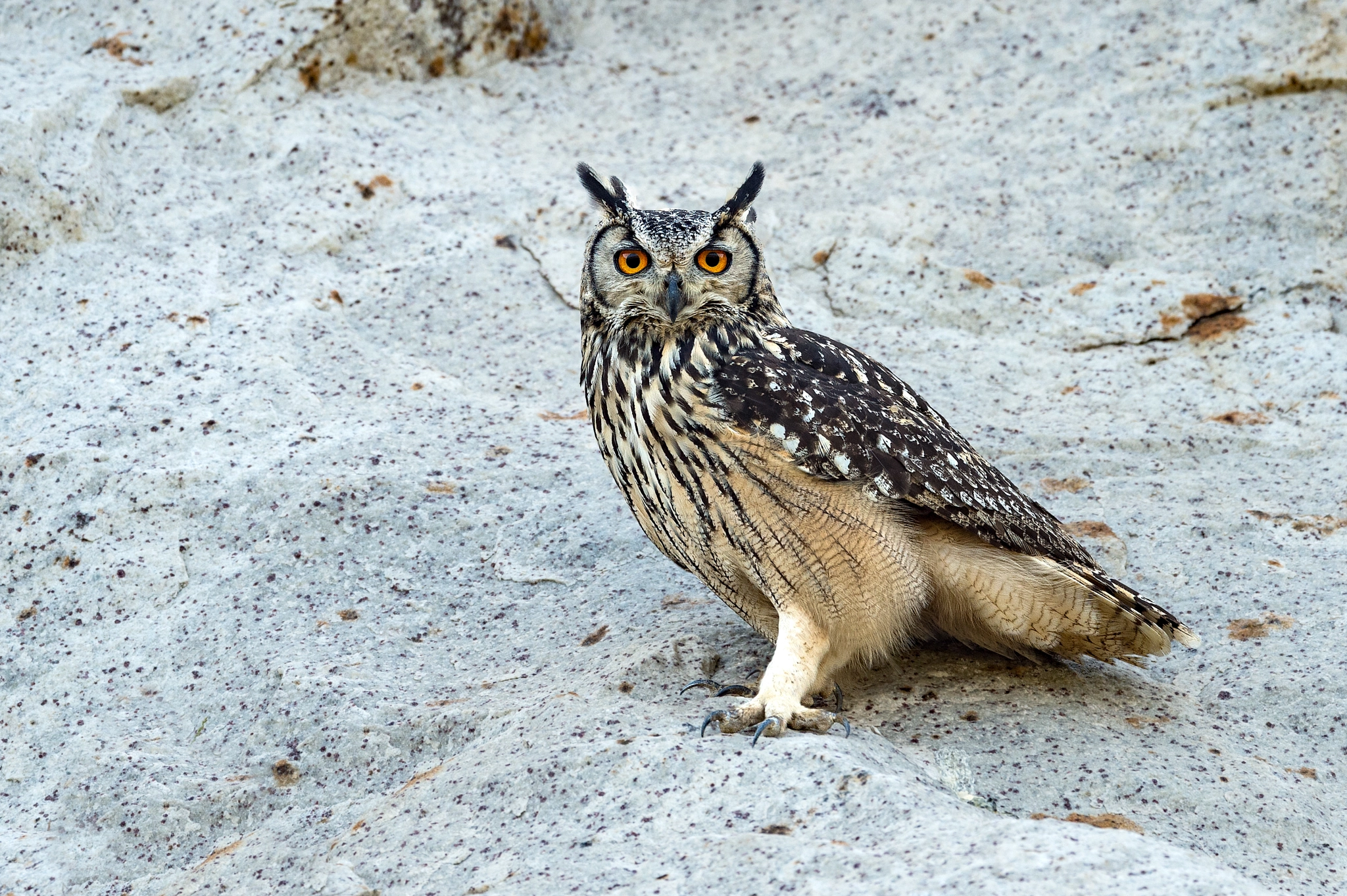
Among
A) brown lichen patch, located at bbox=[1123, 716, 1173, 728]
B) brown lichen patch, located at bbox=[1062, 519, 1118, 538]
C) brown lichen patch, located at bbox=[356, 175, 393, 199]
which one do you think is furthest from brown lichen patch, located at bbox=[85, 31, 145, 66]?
brown lichen patch, located at bbox=[1123, 716, 1173, 728]

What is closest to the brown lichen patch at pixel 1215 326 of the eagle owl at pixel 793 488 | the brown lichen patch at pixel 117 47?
the eagle owl at pixel 793 488

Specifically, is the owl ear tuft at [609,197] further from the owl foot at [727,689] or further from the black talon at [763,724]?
the black talon at [763,724]

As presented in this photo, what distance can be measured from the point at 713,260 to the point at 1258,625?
5.54 ft

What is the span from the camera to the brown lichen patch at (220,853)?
2.75 metres

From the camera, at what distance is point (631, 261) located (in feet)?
10.1

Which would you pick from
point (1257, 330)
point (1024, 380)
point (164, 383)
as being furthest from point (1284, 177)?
point (164, 383)

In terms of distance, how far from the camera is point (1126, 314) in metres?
4.70

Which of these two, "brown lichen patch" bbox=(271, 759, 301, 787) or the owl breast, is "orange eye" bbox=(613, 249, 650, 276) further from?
"brown lichen patch" bbox=(271, 759, 301, 787)

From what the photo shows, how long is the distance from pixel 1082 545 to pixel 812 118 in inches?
99.4

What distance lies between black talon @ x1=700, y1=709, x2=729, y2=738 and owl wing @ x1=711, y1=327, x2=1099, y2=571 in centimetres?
56

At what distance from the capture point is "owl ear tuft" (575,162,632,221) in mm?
3213

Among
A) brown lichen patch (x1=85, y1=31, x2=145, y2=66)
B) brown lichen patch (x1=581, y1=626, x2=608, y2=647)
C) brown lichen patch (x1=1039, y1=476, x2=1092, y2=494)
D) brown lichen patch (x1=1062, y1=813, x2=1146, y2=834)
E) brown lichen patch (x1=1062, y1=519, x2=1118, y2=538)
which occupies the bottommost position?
brown lichen patch (x1=581, y1=626, x2=608, y2=647)

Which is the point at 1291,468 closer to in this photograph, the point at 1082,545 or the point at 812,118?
the point at 1082,545

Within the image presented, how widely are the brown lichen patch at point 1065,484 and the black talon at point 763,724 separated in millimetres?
1584
